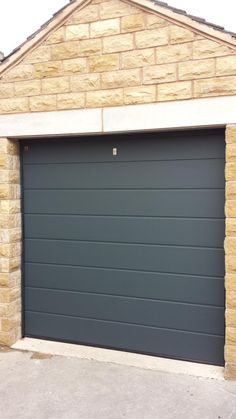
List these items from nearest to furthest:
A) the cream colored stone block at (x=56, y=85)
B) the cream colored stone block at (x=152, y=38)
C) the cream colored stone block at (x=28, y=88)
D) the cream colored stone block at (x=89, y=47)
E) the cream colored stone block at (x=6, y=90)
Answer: the cream colored stone block at (x=152, y=38), the cream colored stone block at (x=89, y=47), the cream colored stone block at (x=56, y=85), the cream colored stone block at (x=28, y=88), the cream colored stone block at (x=6, y=90)

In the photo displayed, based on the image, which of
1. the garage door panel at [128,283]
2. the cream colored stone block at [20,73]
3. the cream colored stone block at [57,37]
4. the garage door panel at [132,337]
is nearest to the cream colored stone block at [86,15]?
the cream colored stone block at [57,37]

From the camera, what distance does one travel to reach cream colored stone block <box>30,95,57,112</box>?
14.8ft

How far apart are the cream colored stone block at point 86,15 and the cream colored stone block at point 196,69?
3.58 ft

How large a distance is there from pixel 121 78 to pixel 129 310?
2468 millimetres

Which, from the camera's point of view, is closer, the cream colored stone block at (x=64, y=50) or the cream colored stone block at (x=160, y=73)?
the cream colored stone block at (x=160, y=73)

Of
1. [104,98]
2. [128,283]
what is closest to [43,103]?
[104,98]

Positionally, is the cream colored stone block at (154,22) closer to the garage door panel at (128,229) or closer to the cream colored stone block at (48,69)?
the cream colored stone block at (48,69)

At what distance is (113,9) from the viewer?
4262 mm

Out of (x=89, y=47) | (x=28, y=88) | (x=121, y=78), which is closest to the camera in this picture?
(x=121, y=78)

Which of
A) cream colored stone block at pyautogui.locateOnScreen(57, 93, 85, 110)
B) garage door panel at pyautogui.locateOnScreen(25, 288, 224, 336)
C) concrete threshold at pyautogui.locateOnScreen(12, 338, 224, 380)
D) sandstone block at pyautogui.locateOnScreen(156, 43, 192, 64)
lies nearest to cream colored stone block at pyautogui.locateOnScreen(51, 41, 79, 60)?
cream colored stone block at pyautogui.locateOnScreen(57, 93, 85, 110)

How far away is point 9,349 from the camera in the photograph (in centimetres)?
473

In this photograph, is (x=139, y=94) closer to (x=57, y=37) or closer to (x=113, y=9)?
(x=113, y=9)

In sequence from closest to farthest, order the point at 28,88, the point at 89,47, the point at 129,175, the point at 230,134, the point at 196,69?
the point at 230,134 < the point at 196,69 < the point at 89,47 < the point at 129,175 < the point at 28,88

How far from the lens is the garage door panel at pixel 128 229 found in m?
4.23
